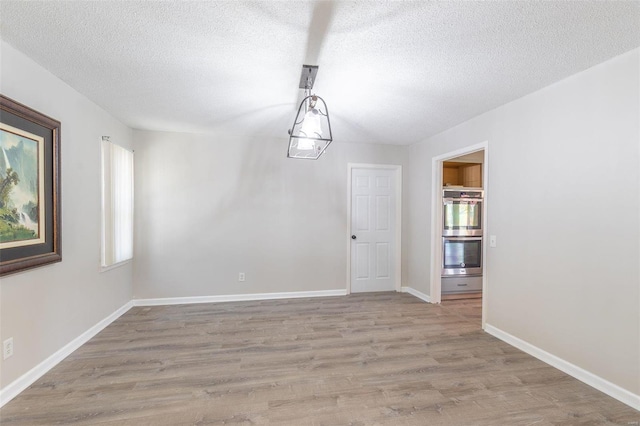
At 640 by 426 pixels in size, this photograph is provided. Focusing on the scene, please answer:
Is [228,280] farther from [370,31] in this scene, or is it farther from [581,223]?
[581,223]

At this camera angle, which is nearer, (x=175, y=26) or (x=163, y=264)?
(x=175, y=26)

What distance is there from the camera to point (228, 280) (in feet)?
13.2

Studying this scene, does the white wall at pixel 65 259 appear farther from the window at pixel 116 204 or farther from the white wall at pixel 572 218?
the white wall at pixel 572 218

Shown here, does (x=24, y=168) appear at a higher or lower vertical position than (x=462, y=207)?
higher

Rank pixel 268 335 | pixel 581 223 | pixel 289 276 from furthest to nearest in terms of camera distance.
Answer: pixel 289 276 → pixel 268 335 → pixel 581 223

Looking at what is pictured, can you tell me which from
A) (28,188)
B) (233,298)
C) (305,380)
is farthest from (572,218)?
(28,188)

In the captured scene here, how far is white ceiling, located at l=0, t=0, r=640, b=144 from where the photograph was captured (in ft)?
5.04

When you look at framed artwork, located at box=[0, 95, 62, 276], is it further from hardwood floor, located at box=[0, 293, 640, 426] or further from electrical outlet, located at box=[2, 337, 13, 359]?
hardwood floor, located at box=[0, 293, 640, 426]

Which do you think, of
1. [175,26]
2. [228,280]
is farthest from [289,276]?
[175,26]

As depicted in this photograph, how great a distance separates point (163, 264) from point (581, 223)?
4663 mm

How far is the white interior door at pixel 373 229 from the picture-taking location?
4.45m

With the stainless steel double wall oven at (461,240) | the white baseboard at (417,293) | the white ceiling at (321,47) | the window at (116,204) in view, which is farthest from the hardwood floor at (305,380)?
the white ceiling at (321,47)

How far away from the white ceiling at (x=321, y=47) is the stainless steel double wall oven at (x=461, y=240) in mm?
1736

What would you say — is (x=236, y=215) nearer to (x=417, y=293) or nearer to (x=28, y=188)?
(x=28, y=188)
